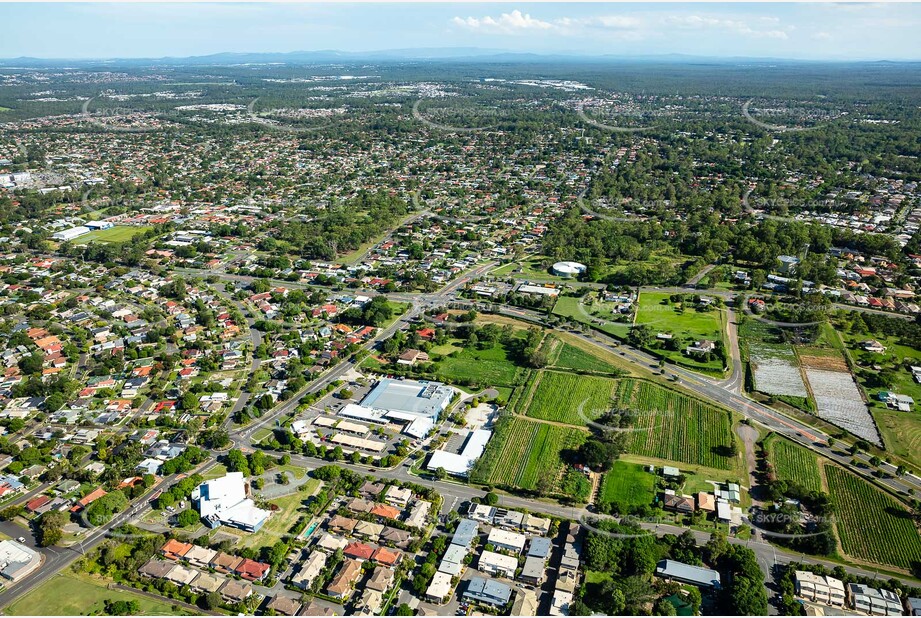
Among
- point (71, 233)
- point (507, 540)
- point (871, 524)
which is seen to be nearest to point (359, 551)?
point (507, 540)

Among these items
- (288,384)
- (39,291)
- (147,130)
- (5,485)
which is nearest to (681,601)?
(288,384)

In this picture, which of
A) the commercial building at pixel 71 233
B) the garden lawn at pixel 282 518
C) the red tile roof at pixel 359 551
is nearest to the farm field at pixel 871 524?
the red tile roof at pixel 359 551

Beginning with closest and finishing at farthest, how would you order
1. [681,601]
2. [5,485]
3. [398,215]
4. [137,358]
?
[681,601]
[5,485]
[137,358]
[398,215]

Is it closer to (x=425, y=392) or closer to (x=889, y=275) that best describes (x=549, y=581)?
(x=425, y=392)

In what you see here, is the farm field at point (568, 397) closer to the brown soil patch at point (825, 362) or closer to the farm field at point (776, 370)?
the farm field at point (776, 370)

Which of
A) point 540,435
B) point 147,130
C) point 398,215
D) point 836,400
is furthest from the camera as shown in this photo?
point 147,130

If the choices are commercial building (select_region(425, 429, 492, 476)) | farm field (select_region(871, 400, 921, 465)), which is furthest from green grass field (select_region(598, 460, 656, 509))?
farm field (select_region(871, 400, 921, 465))
